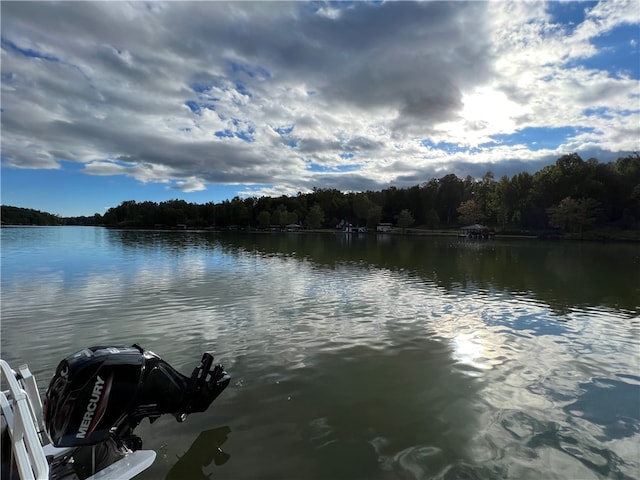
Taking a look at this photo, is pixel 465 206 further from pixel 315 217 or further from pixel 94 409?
pixel 94 409

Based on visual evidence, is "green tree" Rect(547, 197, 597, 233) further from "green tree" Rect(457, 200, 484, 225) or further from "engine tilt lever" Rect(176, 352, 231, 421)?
"engine tilt lever" Rect(176, 352, 231, 421)

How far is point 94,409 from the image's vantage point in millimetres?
3611

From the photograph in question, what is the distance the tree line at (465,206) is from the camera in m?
86.7

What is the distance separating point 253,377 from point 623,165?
115 m

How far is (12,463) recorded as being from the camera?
3262 mm

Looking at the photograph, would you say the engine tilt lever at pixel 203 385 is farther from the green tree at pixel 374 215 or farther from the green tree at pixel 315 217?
the green tree at pixel 315 217

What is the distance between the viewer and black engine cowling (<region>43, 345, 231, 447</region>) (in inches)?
140

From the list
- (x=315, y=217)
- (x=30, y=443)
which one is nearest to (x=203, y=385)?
(x=30, y=443)

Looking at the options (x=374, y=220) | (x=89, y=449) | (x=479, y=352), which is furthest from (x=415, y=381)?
(x=374, y=220)

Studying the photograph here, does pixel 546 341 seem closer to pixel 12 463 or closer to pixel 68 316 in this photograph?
pixel 12 463

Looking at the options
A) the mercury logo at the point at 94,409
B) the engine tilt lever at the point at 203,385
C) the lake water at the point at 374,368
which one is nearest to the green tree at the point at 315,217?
the lake water at the point at 374,368

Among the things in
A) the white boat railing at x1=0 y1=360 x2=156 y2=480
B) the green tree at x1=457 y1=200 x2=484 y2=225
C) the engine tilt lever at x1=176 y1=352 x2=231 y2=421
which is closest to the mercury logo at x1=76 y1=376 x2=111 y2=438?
the white boat railing at x1=0 y1=360 x2=156 y2=480

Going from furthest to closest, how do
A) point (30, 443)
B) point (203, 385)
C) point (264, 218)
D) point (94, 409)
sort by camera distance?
point (264, 218)
point (203, 385)
point (94, 409)
point (30, 443)

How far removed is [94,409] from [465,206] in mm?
114481
